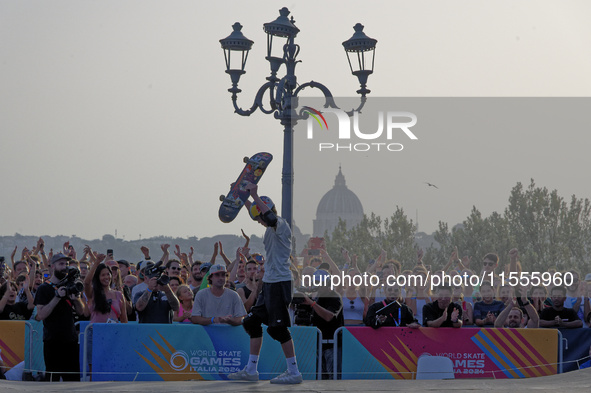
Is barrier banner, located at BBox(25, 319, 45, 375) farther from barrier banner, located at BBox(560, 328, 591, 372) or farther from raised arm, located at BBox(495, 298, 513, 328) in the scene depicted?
barrier banner, located at BBox(560, 328, 591, 372)

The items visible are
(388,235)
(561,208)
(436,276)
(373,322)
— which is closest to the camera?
(373,322)

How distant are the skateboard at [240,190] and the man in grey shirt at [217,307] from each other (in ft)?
3.01

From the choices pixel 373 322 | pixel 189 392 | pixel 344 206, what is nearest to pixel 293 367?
pixel 189 392

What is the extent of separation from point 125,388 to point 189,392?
71 centimetres

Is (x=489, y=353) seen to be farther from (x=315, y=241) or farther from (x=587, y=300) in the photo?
(x=315, y=241)

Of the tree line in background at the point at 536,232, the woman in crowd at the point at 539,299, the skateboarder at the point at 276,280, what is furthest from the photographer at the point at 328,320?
the tree line in background at the point at 536,232

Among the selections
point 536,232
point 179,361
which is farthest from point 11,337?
point 536,232

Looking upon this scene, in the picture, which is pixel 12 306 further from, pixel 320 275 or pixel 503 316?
pixel 503 316

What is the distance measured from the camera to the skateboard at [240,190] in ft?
32.8

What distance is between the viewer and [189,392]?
24.1ft

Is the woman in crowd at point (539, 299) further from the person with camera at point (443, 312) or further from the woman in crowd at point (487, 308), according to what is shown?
the person with camera at point (443, 312)

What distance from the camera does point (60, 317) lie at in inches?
347

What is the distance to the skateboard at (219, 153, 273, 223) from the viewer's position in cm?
998

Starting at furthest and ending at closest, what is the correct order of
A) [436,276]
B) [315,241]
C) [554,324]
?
[315,241] < [436,276] < [554,324]
